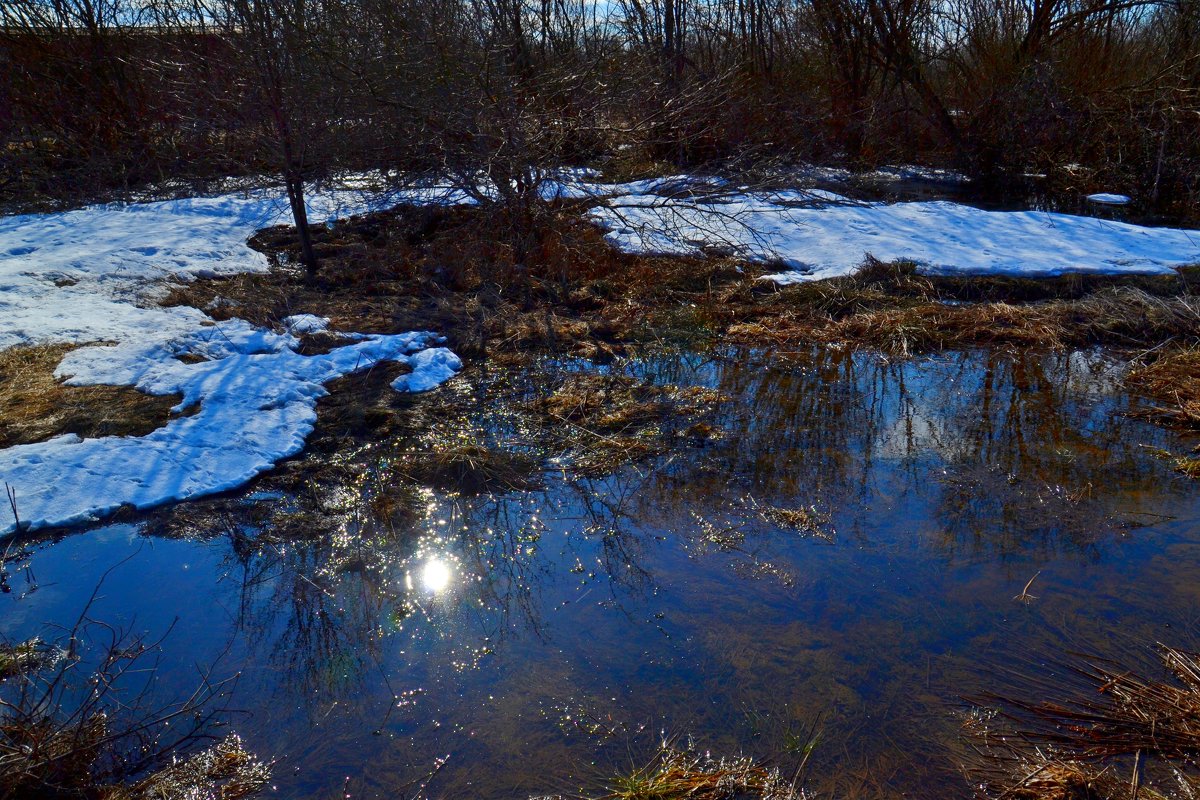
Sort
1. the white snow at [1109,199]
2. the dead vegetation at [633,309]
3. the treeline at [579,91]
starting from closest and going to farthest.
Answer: the dead vegetation at [633,309]
the treeline at [579,91]
the white snow at [1109,199]

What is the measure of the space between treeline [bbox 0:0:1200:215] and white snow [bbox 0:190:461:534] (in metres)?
1.45

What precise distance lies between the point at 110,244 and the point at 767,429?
7.05 metres

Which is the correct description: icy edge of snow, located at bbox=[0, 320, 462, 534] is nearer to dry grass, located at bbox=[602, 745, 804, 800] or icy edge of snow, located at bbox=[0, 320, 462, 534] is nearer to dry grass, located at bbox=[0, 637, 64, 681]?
dry grass, located at bbox=[0, 637, 64, 681]

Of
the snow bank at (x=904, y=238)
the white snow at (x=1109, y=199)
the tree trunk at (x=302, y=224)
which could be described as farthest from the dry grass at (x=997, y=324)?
the white snow at (x=1109, y=199)

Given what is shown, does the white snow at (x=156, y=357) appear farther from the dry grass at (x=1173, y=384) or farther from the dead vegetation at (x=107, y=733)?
the dry grass at (x=1173, y=384)

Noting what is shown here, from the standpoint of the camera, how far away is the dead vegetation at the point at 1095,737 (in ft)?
8.76

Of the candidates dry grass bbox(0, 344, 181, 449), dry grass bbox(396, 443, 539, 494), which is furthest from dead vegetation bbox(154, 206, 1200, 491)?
dry grass bbox(0, 344, 181, 449)

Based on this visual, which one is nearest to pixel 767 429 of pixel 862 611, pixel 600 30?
pixel 862 611

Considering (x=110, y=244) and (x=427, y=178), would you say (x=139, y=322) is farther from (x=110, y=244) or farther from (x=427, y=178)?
(x=427, y=178)

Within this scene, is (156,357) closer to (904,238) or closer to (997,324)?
(997,324)

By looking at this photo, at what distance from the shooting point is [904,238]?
29.4 ft

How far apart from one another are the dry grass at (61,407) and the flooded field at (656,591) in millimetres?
969

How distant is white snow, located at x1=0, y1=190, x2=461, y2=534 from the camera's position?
4.42m

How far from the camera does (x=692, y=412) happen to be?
5.49 m
